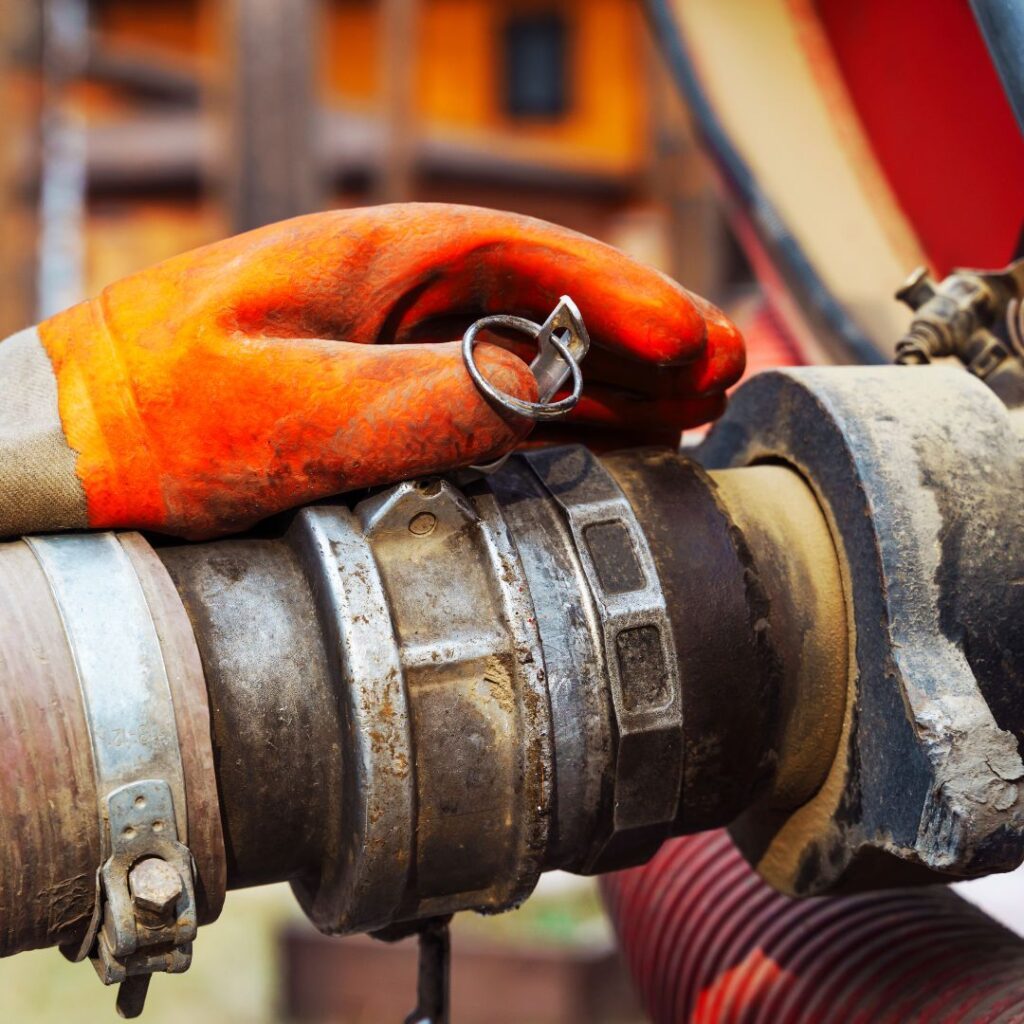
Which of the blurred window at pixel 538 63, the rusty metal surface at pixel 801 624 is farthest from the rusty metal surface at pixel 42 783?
the blurred window at pixel 538 63

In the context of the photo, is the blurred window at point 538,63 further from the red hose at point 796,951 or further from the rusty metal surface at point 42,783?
the rusty metal surface at point 42,783

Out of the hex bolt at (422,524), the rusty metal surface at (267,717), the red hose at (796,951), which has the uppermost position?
the hex bolt at (422,524)

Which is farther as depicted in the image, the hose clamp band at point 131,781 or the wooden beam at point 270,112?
the wooden beam at point 270,112

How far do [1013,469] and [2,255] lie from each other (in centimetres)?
376

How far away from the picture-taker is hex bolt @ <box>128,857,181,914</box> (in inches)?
29.6

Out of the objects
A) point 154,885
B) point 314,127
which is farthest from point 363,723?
point 314,127

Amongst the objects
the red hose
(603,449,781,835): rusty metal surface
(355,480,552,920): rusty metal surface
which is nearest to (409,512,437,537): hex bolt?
(355,480,552,920): rusty metal surface

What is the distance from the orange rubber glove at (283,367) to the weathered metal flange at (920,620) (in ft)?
0.45

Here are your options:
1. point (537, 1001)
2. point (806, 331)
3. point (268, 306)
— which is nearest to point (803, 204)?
point (806, 331)

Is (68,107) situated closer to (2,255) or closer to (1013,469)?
(2,255)

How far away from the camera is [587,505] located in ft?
2.92

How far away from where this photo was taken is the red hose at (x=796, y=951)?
1.03m

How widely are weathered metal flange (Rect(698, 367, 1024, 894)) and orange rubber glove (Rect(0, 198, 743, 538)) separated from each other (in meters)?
0.14

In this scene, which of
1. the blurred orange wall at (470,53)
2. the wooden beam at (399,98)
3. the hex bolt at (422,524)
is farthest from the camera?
the blurred orange wall at (470,53)
